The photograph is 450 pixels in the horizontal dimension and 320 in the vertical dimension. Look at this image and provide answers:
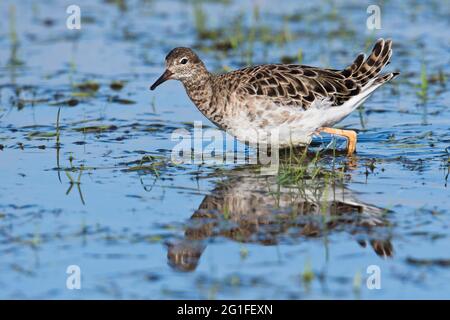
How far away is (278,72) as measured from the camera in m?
10.6

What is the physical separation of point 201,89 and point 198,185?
183 cm

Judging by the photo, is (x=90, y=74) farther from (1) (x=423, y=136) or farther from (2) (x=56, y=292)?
(2) (x=56, y=292)

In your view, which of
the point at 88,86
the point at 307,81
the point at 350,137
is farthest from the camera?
the point at 88,86

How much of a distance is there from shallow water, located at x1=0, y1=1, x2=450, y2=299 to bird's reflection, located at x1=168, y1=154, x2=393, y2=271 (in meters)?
0.02

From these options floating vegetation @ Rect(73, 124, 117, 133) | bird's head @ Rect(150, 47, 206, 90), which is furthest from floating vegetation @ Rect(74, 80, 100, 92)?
bird's head @ Rect(150, 47, 206, 90)

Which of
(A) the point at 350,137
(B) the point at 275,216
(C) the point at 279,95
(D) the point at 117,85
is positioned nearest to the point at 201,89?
(C) the point at 279,95

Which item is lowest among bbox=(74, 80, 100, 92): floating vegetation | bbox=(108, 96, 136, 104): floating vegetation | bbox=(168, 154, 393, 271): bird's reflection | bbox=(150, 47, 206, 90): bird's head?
bbox=(168, 154, 393, 271): bird's reflection

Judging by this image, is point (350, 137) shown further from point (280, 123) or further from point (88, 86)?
point (88, 86)

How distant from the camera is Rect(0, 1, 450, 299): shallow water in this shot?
6.93 m

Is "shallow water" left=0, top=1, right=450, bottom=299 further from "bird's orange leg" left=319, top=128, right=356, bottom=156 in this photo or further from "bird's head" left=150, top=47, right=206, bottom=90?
"bird's head" left=150, top=47, right=206, bottom=90

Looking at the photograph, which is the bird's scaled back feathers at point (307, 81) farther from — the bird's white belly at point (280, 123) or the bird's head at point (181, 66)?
the bird's head at point (181, 66)

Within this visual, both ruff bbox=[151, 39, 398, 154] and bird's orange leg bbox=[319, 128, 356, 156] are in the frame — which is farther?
bird's orange leg bbox=[319, 128, 356, 156]

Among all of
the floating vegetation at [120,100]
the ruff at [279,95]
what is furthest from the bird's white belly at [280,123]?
the floating vegetation at [120,100]

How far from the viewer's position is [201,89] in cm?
1073
